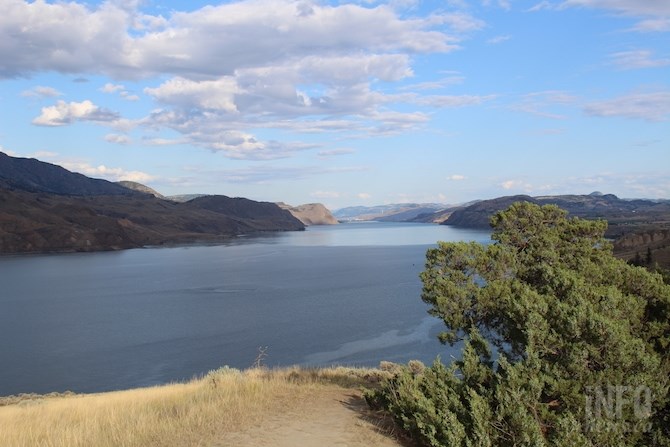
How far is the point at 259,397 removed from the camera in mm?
12914

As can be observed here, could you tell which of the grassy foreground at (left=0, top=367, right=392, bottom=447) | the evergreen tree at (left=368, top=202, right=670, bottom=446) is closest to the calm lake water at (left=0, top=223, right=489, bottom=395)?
the grassy foreground at (left=0, top=367, right=392, bottom=447)

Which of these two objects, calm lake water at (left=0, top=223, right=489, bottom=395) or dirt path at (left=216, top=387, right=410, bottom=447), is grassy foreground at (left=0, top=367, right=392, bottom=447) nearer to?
dirt path at (left=216, top=387, right=410, bottom=447)

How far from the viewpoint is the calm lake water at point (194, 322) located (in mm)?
36656

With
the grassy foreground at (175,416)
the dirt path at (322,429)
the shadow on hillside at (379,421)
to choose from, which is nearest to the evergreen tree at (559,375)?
the shadow on hillside at (379,421)

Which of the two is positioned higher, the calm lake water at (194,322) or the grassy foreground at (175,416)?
the grassy foreground at (175,416)

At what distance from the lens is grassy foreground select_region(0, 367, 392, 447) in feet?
32.5

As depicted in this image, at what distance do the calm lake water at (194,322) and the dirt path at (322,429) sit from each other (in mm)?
23159

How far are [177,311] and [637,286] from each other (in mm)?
50893

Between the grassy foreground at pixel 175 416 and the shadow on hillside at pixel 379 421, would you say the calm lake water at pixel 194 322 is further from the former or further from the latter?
the shadow on hillside at pixel 379 421

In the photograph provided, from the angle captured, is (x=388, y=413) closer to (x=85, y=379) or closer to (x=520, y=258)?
(x=520, y=258)
